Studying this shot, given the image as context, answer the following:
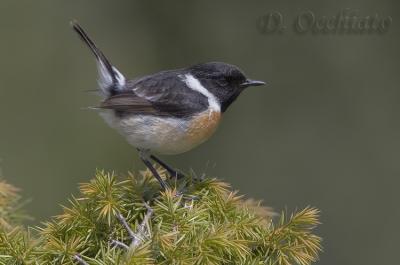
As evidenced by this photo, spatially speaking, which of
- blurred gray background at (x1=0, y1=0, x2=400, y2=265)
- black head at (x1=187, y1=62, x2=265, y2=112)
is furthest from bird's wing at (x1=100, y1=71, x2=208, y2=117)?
blurred gray background at (x1=0, y1=0, x2=400, y2=265)

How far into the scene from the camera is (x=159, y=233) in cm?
262

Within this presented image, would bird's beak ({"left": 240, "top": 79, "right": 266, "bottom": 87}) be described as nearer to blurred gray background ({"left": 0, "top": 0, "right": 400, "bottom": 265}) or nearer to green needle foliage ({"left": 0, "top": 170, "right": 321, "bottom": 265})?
green needle foliage ({"left": 0, "top": 170, "right": 321, "bottom": 265})

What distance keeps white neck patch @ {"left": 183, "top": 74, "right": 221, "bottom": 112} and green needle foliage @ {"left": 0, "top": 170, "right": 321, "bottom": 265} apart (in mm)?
1398

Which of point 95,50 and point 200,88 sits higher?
point 95,50

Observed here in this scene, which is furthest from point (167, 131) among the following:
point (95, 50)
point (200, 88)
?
point (95, 50)

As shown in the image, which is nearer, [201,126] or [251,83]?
[201,126]

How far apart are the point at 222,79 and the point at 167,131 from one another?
21.2 inches

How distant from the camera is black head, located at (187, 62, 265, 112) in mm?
4480

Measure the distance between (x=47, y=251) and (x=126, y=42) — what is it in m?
6.53

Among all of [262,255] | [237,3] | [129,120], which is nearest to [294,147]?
[237,3]

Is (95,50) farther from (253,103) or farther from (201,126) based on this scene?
(253,103)

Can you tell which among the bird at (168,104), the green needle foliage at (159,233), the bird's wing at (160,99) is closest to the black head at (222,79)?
the bird at (168,104)

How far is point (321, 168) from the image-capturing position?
9.03m

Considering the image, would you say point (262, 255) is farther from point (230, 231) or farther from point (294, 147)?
point (294, 147)
